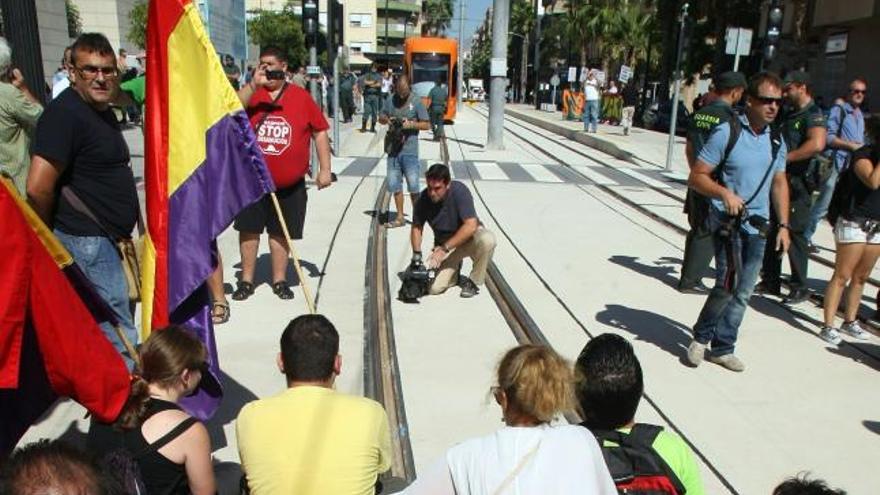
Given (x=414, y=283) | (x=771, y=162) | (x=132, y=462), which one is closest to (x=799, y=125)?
(x=771, y=162)

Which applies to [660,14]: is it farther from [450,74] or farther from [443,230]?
[443,230]

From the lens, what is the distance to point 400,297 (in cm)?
613

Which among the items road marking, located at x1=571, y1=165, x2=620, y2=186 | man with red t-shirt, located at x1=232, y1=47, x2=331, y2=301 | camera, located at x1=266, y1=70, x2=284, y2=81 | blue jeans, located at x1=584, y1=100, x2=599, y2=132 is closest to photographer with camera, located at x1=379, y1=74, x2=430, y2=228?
man with red t-shirt, located at x1=232, y1=47, x2=331, y2=301

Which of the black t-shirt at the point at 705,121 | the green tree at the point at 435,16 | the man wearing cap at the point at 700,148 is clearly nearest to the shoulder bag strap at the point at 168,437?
the man wearing cap at the point at 700,148

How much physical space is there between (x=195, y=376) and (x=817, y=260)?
7334mm

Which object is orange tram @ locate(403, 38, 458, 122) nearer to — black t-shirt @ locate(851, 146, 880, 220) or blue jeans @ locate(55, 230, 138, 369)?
black t-shirt @ locate(851, 146, 880, 220)

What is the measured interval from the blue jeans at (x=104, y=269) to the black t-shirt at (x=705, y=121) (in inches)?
187

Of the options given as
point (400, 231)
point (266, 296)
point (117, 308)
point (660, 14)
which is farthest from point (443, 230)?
point (660, 14)

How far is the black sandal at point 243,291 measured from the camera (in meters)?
5.96

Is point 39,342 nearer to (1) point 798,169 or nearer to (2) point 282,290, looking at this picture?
(2) point 282,290

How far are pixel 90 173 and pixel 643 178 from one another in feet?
40.4

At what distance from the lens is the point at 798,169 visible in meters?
6.47

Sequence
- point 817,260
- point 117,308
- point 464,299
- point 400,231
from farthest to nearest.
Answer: point 400,231, point 817,260, point 464,299, point 117,308

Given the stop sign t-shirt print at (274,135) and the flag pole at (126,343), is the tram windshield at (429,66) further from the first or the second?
the flag pole at (126,343)
